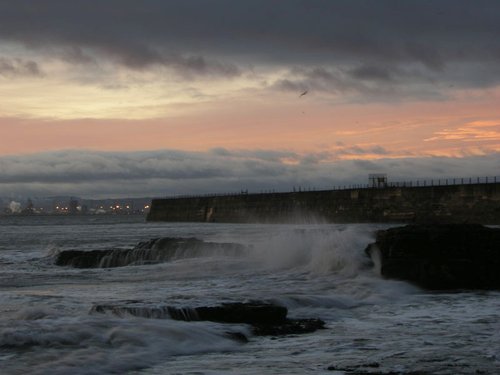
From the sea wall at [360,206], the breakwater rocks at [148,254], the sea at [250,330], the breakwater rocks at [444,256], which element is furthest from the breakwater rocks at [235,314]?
the sea wall at [360,206]

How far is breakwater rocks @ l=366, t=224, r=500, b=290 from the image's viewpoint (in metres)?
19.0

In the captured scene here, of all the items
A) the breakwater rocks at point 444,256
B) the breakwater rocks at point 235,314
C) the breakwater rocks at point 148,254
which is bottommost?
the breakwater rocks at point 148,254

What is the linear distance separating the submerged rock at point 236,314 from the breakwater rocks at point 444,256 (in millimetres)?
6675

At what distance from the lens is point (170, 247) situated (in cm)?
3241

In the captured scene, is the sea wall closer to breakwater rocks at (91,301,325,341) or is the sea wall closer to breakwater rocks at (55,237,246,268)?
breakwater rocks at (55,237,246,268)

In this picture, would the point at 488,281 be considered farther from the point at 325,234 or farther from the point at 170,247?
the point at 170,247

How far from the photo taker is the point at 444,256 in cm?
1962

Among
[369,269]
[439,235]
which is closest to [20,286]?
[369,269]

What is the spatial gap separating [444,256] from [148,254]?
1597 centimetres

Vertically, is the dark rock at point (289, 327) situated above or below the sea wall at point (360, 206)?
below

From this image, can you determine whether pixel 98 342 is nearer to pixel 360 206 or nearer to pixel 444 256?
pixel 444 256

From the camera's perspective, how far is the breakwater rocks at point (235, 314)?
13.0 m

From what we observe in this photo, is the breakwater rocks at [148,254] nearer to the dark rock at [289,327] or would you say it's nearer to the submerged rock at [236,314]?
the submerged rock at [236,314]

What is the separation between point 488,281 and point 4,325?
502 inches
